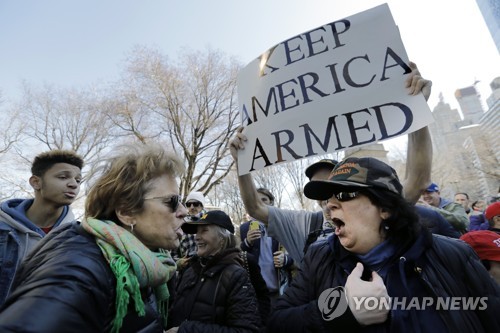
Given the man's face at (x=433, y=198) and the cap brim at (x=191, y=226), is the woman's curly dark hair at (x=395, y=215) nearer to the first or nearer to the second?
the cap brim at (x=191, y=226)

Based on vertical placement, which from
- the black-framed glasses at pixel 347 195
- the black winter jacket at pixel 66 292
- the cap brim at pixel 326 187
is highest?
the cap brim at pixel 326 187

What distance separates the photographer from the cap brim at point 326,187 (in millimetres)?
1432

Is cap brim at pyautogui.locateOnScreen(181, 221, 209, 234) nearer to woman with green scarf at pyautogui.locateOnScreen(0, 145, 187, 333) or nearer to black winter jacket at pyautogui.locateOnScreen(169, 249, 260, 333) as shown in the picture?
black winter jacket at pyautogui.locateOnScreen(169, 249, 260, 333)

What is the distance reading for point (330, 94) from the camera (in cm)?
207

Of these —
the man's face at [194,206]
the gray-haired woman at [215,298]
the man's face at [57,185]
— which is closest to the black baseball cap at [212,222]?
the gray-haired woman at [215,298]

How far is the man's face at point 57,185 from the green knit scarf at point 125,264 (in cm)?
179

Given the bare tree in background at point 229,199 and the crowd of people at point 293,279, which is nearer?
the crowd of people at point 293,279

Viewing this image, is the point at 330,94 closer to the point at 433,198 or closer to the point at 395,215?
the point at 395,215

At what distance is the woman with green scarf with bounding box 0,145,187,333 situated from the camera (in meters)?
0.86

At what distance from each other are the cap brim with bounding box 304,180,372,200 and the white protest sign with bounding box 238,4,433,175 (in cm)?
40

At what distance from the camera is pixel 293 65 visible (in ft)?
7.45

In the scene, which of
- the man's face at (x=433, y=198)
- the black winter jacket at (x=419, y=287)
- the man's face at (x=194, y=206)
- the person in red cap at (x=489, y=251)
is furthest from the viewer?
the man's face at (x=194, y=206)

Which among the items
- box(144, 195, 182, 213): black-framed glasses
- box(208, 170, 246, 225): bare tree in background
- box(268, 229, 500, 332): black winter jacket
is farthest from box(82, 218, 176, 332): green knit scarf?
box(208, 170, 246, 225): bare tree in background

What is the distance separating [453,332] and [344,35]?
1.95m
